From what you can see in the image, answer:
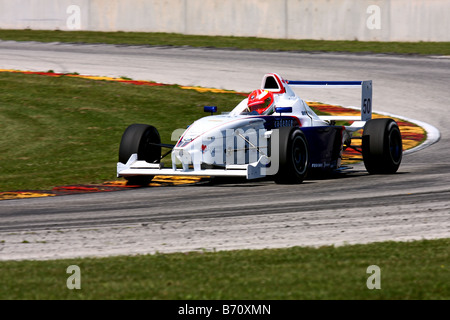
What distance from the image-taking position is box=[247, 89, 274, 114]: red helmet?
12.4m

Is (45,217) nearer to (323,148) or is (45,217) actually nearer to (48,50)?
(323,148)

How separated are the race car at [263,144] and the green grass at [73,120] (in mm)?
981

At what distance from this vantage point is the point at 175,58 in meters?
26.0

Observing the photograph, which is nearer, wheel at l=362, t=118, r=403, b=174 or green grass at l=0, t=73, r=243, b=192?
wheel at l=362, t=118, r=403, b=174

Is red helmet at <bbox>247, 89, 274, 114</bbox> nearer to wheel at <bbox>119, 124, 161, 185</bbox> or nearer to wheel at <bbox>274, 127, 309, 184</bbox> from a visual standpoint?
wheel at <bbox>274, 127, 309, 184</bbox>

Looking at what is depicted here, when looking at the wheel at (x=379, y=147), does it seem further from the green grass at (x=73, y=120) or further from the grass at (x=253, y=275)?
the grass at (x=253, y=275)

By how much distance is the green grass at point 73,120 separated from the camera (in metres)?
13.2

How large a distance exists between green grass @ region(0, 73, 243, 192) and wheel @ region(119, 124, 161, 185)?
2.40ft

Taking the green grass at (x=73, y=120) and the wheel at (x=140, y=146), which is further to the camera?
the green grass at (x=73, y=120)

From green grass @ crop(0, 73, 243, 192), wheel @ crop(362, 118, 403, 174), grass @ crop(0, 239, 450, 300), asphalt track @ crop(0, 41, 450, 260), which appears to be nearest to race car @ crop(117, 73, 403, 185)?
wheel @ crop(362, 118, 403, 174)

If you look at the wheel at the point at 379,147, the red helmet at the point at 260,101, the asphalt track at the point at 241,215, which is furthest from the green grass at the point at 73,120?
the wheel at the point at 379,147

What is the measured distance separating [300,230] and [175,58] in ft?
61.0

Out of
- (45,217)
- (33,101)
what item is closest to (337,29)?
(33,101)
